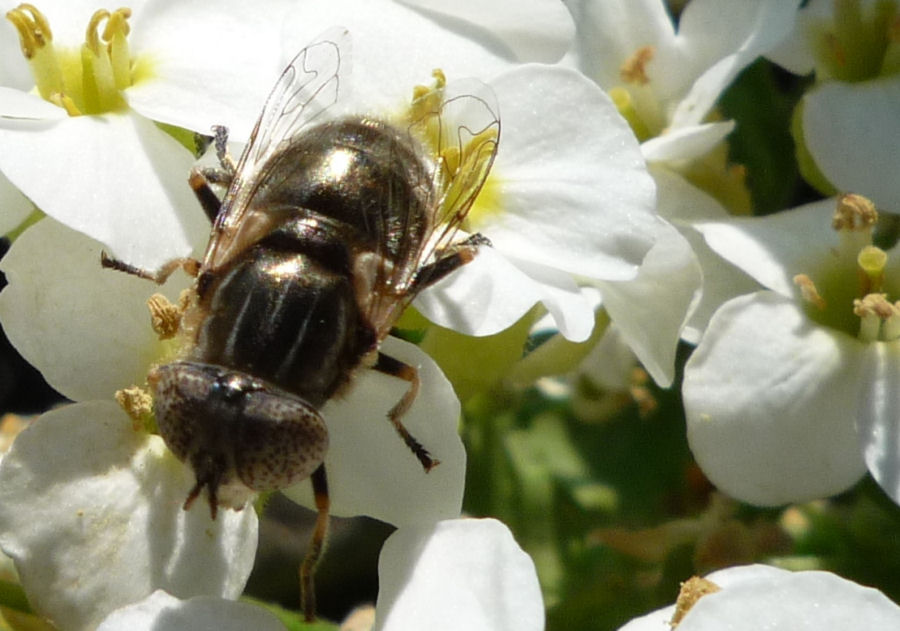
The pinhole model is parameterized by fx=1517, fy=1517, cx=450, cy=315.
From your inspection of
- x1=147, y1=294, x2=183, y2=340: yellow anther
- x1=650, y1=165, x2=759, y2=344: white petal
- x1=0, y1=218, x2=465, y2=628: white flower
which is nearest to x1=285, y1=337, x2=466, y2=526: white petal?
x1=0, y1=218, x2=465, y2=628: white flower

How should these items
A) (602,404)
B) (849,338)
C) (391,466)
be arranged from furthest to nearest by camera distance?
(602,404) < (849,338) < (391,466)

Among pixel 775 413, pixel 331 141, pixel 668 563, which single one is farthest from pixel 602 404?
pixel 331 141

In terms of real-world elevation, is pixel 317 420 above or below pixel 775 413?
above

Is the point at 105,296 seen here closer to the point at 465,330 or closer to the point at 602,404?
the point at 465,330

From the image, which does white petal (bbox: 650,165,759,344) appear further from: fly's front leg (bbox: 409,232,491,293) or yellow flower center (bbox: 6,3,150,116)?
yellow flower center (bbox: 6,3,150,116)

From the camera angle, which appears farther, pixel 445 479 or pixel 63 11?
pixel 63 11

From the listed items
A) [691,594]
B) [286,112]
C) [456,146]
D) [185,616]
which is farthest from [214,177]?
[691,594]

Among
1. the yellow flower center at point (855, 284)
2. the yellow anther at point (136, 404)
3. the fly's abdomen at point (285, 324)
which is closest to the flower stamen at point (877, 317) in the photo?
the yellow flower center at point (855, 284)
